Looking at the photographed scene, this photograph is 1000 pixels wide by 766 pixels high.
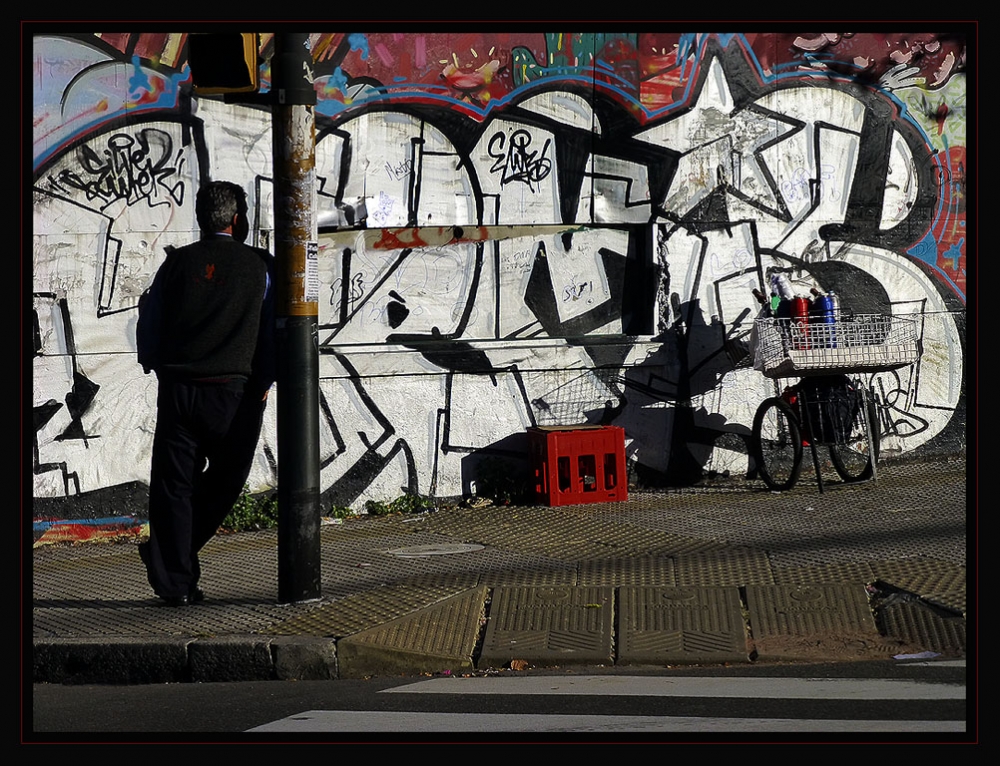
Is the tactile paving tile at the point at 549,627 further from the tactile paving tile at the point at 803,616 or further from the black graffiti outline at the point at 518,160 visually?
the black graffiti outline at the point at 518,160

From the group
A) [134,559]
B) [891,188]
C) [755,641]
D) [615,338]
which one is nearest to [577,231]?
[615,338]

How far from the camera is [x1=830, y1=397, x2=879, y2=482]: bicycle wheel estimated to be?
9.91m

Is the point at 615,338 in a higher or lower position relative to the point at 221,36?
lower

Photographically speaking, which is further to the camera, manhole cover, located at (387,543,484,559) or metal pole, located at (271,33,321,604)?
manhole cover, located at (387,543,484,559)

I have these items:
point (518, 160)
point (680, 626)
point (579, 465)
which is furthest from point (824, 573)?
point (518, 160)

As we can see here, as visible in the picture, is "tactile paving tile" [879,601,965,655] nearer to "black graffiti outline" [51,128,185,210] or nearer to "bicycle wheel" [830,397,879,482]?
"bicycle wheel" [830,397,879,482]

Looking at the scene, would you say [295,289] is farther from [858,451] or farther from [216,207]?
[858,451]

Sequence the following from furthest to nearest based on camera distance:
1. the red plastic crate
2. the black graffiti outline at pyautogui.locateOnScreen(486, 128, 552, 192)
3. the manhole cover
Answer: the black graffiti outline at pyautogui.locateOnScreen(486, 128, 552, 192), the red plastic crate, the manhole cover

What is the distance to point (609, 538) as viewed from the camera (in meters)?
8.55

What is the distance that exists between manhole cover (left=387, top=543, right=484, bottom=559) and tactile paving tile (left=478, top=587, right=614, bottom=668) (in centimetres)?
132

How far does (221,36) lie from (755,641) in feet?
13.0

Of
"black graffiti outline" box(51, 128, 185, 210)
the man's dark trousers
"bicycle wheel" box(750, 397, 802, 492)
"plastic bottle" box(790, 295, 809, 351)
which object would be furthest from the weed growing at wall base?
"plastic bottle" box(790, 295, 809, 351)

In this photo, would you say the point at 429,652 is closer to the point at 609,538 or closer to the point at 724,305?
the point at 609,538

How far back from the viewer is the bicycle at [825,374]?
9.55 metres
